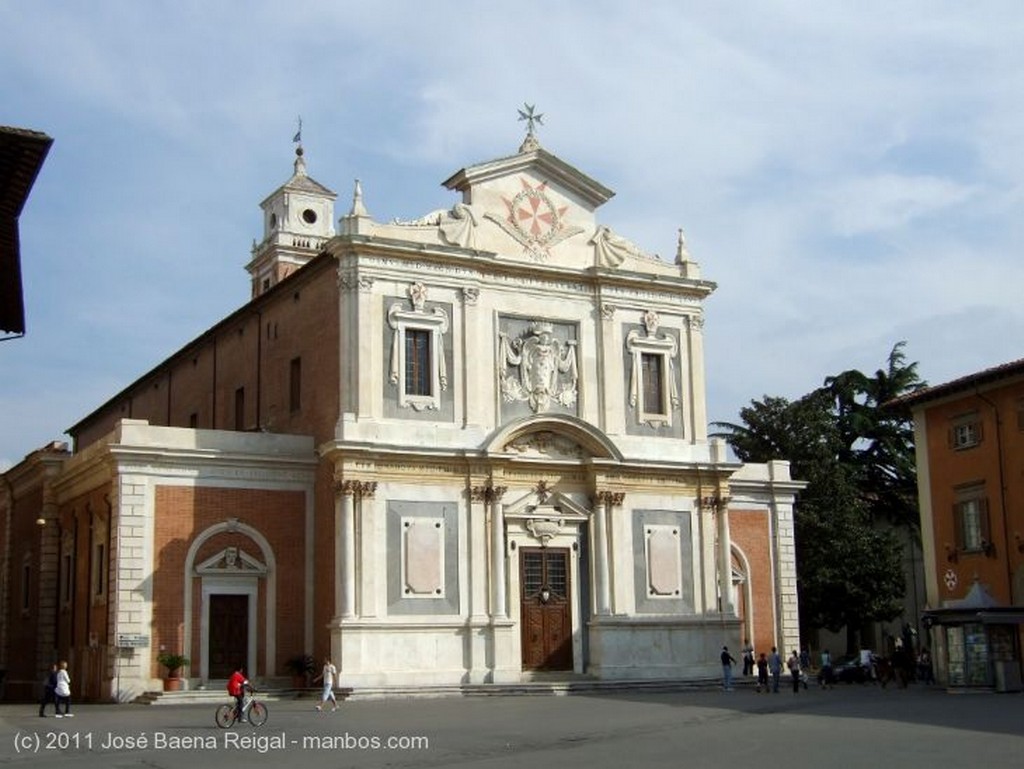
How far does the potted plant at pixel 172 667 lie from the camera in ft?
113

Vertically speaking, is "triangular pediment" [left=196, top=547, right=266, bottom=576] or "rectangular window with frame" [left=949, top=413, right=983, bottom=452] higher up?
"rectangular window with frame" [left=949, top=413, right=983, bottom=452]

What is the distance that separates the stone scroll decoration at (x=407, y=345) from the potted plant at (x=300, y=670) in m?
7.34

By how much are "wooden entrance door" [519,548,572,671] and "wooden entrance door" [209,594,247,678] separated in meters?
7.69

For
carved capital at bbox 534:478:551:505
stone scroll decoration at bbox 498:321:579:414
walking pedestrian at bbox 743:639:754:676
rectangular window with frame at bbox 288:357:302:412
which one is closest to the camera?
carved capital at bbox 534:478:551:505

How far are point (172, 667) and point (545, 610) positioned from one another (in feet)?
34.5

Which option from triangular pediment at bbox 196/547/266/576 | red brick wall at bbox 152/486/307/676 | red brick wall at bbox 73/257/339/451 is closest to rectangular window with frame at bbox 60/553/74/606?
red brick wall at bbox 73/257/339/451

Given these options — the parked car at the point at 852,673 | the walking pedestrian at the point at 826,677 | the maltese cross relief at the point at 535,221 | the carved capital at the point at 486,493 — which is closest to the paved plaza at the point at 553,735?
the carved capital at the point at 486,493

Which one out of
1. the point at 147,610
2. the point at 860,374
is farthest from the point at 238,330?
the point at 860,374

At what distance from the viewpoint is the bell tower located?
63.6 m

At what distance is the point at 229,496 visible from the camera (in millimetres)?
36906

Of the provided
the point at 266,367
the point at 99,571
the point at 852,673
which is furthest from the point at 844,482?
the point at 99,571

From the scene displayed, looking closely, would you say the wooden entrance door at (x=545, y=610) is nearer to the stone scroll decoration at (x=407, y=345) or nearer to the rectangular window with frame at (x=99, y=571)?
the stone scroll decoration at (x=407, y=345)

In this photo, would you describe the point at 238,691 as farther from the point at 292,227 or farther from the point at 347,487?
the point at 292,227

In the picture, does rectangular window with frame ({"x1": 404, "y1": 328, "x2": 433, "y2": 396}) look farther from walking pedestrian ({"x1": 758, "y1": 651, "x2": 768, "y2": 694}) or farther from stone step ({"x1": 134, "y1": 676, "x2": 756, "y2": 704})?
walking pedestrian ({"x1": 758, "y1": 651, "x2": 768, "y2": 694})
